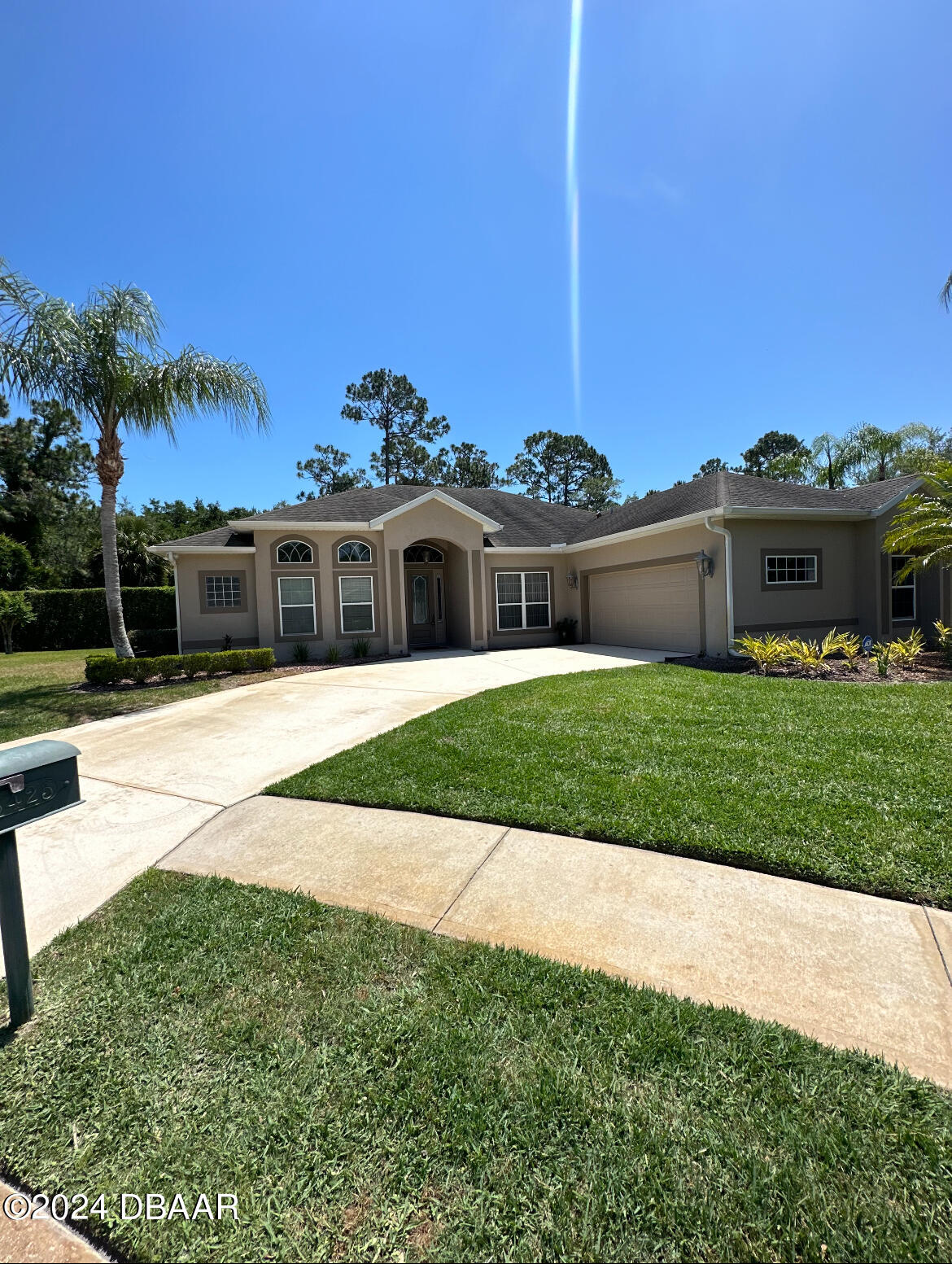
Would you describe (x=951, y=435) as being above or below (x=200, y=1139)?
above

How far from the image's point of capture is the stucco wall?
14.5 metres

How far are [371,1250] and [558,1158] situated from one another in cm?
59

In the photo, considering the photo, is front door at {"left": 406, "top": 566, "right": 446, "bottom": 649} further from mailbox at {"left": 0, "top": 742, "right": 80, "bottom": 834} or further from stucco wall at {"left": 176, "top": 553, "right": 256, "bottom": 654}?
mailbox at {"left": 0, "top": 742, "right": 80, "bottom": 834}

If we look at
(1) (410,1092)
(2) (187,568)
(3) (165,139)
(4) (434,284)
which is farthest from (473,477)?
(1) (410,1092)

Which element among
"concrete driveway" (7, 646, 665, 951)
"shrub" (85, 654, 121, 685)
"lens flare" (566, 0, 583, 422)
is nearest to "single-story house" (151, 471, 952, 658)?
"concrete driveway" (7, 646, 665, 951)

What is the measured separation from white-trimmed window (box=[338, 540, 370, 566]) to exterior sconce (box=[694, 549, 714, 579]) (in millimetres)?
8891

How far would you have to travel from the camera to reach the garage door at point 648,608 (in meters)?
13.4

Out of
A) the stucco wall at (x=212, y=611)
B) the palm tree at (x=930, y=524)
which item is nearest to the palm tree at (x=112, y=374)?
the stucco wall at (x=212, y=611)

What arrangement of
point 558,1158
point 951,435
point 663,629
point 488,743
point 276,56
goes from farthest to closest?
point 951,435
point 663,629
point 276,56
point 488,743
point 558,1158

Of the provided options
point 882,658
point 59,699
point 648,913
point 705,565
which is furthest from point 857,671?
point 59,699

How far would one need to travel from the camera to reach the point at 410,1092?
1.95 meters

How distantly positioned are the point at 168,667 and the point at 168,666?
1.0 inches

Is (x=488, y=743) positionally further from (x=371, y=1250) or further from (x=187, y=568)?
(x=187, y=568)

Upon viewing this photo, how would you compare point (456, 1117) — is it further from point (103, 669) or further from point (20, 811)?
point (103, 669)
